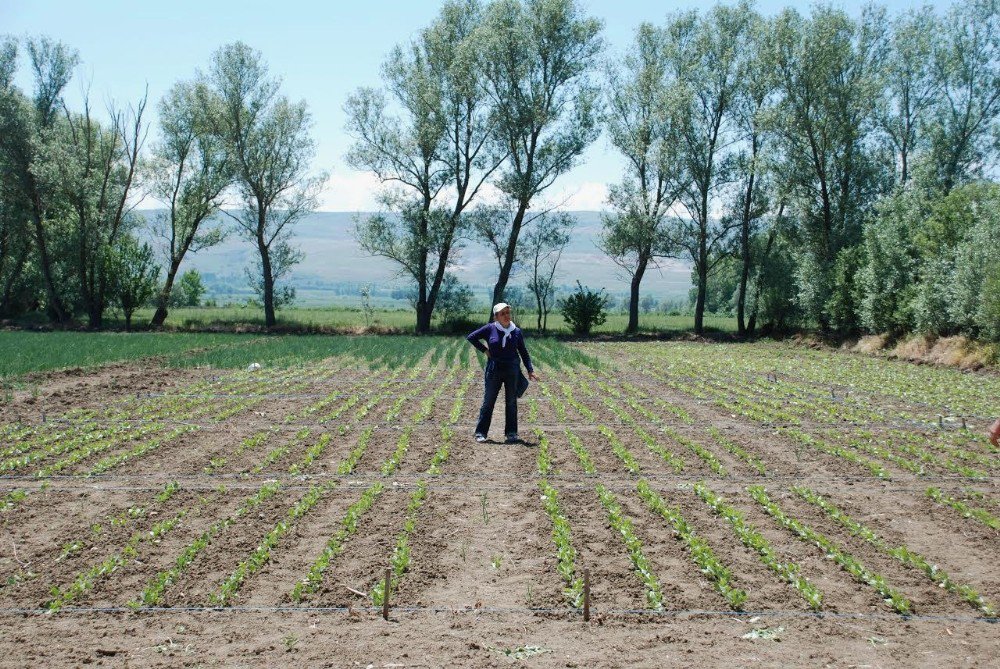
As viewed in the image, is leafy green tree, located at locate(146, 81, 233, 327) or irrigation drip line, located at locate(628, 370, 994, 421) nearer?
irrigation drip line, located at locate(628, 370, 994, 421)

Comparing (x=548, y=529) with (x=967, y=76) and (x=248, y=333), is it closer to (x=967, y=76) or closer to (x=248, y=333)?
(x=248, y=333)

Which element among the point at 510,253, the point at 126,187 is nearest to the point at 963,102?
the point at 510,253

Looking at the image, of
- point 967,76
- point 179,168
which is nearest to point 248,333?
point 179,168

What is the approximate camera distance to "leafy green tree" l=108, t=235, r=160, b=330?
1896 inches

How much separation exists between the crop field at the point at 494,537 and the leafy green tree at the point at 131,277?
35569 millimetres

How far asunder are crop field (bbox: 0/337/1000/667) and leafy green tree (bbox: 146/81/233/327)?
36.1 metres

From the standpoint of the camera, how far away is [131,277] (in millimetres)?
48469

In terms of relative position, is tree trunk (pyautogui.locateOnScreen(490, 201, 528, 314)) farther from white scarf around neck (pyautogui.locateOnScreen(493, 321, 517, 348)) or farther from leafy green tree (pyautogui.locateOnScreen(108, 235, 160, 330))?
white scarf around neck (pyautogui.locateOnScreen(493, 321, 517, 348))

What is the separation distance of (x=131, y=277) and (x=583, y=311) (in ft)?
91.0

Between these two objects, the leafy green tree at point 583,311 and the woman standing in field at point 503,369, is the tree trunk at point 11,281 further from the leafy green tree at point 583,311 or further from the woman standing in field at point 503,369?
the woman standing in field at point 503,369

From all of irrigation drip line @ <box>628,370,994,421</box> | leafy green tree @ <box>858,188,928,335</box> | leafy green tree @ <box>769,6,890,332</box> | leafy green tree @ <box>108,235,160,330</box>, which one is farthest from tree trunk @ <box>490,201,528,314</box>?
irrigation drip line @ <box>628,370,994,421</box>

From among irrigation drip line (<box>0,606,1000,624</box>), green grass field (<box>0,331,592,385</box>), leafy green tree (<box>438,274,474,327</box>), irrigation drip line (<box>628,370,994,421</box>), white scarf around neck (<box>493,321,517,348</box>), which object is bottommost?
irrigation drip line (<box>0,606,1000,624</box>)

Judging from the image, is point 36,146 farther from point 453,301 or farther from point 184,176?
point 453,301

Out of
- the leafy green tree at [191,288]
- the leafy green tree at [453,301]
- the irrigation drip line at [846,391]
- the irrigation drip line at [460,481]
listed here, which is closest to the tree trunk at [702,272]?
the leafy green tree at [453,301]
